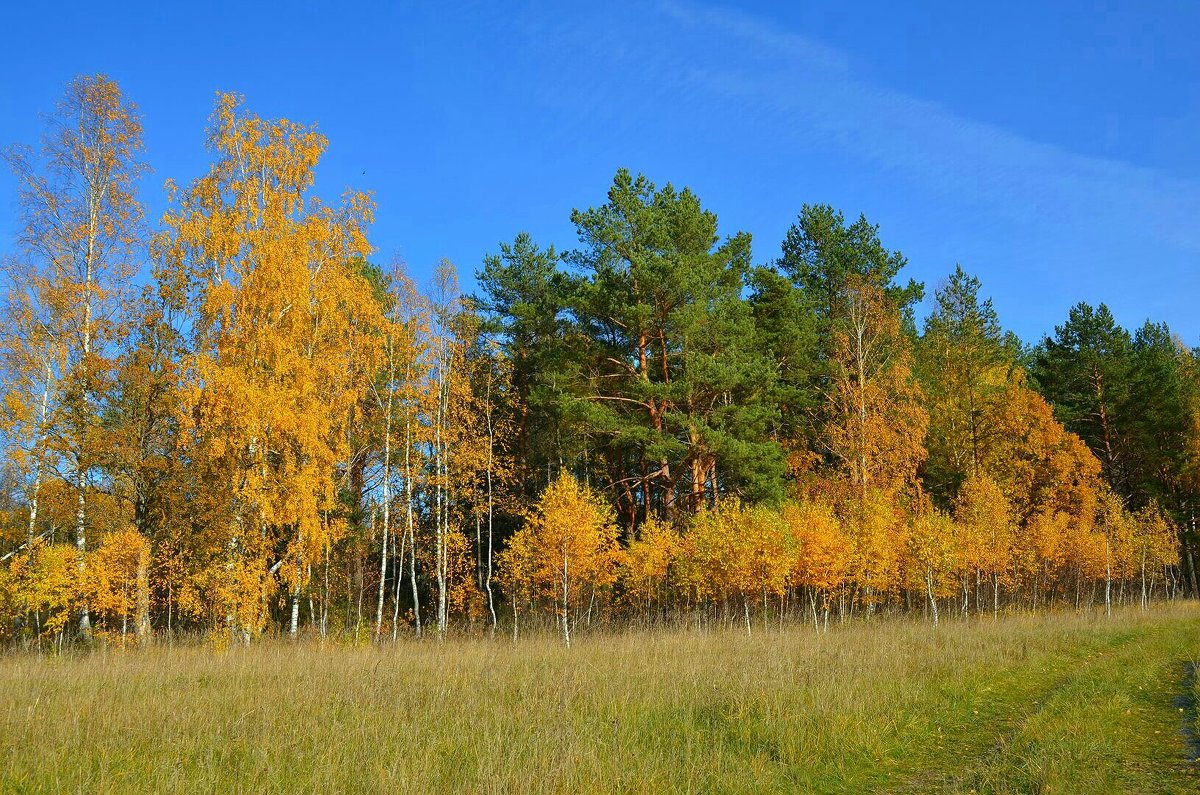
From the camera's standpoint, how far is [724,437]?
23.8 meters

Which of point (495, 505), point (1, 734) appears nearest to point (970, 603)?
point (495, 505)

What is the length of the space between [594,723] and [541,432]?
2318 centimetres

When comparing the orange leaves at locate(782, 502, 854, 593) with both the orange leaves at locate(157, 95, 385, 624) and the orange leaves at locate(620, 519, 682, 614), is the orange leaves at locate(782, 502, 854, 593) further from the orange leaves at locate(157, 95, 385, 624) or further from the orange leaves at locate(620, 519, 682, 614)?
the orange leaves at locate(157, 95, 385, 624)

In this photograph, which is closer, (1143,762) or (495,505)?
(1143,762)

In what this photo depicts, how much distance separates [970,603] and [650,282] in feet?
79.7

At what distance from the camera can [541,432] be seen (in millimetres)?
30797

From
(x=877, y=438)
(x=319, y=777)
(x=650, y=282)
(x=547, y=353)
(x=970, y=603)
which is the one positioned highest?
(x=650, y=282)

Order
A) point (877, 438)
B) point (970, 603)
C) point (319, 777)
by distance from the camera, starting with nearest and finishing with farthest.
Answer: point (319, 777)
point (877, 438)
point (970, 603)

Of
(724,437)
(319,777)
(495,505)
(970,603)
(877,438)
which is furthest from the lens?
(970,603)

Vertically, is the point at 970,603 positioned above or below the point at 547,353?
A: below

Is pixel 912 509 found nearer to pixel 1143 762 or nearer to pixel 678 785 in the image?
pixel 1143 762

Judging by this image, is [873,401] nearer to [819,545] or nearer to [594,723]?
[819,545]

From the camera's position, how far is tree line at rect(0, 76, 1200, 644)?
52.5 ft

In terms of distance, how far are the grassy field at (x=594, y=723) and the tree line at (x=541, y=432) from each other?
4.54m
